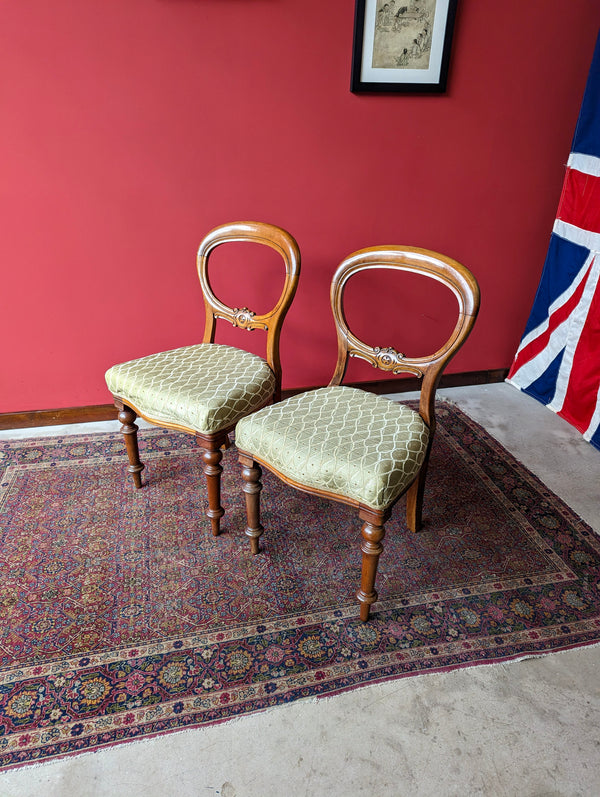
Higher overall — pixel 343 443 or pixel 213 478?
pixel 343 443

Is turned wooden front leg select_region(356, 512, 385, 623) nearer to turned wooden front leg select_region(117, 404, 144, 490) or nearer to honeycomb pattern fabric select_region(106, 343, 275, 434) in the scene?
honeycomb pattern fabric select_region(106, 343, 275, 434)

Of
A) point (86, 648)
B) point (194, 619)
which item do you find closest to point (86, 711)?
point (86, 648)

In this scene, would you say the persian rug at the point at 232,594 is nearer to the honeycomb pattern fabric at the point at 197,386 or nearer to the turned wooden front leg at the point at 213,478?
the turned wooden front leg at the point at 213,478

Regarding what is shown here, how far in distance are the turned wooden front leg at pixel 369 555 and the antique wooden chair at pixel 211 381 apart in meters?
0.53

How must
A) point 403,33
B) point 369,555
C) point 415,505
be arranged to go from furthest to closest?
point 403,33 → point 415,505 → point 369,555

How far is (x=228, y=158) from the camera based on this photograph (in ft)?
7.20

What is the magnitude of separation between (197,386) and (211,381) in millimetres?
56

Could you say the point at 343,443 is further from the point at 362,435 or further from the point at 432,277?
the point at 432,277

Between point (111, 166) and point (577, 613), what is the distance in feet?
7.40

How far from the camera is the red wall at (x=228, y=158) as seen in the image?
6.50 ft

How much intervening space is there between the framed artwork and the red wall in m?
0.06

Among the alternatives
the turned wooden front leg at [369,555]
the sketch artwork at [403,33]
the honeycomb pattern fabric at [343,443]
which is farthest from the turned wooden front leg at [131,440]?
the sketch artwork at [403,33]

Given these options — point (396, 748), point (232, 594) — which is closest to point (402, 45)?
point (232, 594)

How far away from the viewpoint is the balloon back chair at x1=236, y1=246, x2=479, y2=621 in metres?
1.42
